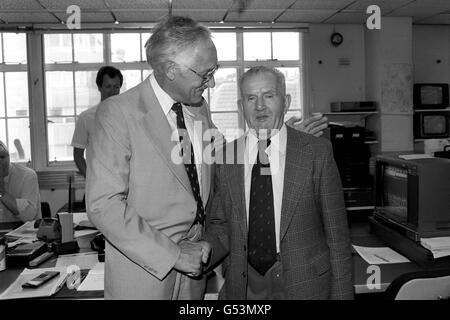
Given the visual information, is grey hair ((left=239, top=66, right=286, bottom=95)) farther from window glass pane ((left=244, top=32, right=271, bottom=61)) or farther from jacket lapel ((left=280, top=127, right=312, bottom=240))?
window glass pane ((left=244, top=32, right=271, bottom=61))

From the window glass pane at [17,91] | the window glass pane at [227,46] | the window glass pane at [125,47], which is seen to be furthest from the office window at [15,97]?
the window glass pane at [227,46]

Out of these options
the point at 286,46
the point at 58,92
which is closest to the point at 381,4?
the point at 286,46

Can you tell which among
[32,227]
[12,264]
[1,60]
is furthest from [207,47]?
[1,60]

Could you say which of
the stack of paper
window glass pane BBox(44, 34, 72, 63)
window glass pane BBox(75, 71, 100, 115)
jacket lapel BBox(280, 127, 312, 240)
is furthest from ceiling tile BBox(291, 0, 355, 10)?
jacket lapel BBox(280, 127, 312, 240)

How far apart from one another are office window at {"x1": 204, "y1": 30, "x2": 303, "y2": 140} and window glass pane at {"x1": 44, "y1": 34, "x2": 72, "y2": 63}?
1891 mm

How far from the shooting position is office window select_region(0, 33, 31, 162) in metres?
5.71

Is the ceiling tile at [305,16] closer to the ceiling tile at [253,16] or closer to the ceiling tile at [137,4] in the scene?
the ceiling tile at [253,16]

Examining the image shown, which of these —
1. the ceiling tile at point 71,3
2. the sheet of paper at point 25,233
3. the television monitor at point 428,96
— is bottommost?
the sheet of paper at point 25,233

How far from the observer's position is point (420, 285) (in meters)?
1.44

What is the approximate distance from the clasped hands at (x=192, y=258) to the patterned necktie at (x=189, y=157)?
115 millimetres

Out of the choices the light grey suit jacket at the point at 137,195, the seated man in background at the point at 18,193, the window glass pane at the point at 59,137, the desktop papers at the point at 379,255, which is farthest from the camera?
the window glass pane at the point at 59,137

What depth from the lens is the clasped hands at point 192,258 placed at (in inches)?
50.6

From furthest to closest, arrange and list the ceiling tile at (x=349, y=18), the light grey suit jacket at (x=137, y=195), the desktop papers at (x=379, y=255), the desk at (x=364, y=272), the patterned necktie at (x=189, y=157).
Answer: the ceiling tile at (x=349, y=18) < the desktop papers at (x=379, y=255) < the desk at (x=364, y=272) < the patterned necktie at (x=189, y=157) < the light grey suit jacket at (x=137, y=195)
